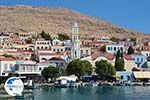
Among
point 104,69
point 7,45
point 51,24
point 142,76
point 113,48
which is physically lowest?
point 142,76

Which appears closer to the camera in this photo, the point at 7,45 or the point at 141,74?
the point at 141,74

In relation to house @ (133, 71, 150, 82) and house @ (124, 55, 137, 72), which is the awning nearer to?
house @ (133, 71, 150, 82)

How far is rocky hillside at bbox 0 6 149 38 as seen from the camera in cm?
16088

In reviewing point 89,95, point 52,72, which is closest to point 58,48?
point 52,72

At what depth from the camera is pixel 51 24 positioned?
177 meters

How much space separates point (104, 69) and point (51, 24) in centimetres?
10174

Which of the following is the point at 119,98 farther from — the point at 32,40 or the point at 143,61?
the point at 32,40

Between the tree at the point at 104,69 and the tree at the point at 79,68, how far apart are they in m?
1.34

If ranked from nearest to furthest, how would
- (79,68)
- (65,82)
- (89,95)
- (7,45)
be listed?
(89,95), (65,82), (79,68), (7,45)

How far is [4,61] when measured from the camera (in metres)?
77.7

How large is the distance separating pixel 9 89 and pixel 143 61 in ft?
160

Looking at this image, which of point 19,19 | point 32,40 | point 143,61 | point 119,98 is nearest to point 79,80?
point 143,61

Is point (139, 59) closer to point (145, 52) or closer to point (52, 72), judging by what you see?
point (145, 52)

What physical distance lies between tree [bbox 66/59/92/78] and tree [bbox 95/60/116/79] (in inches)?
52.6
